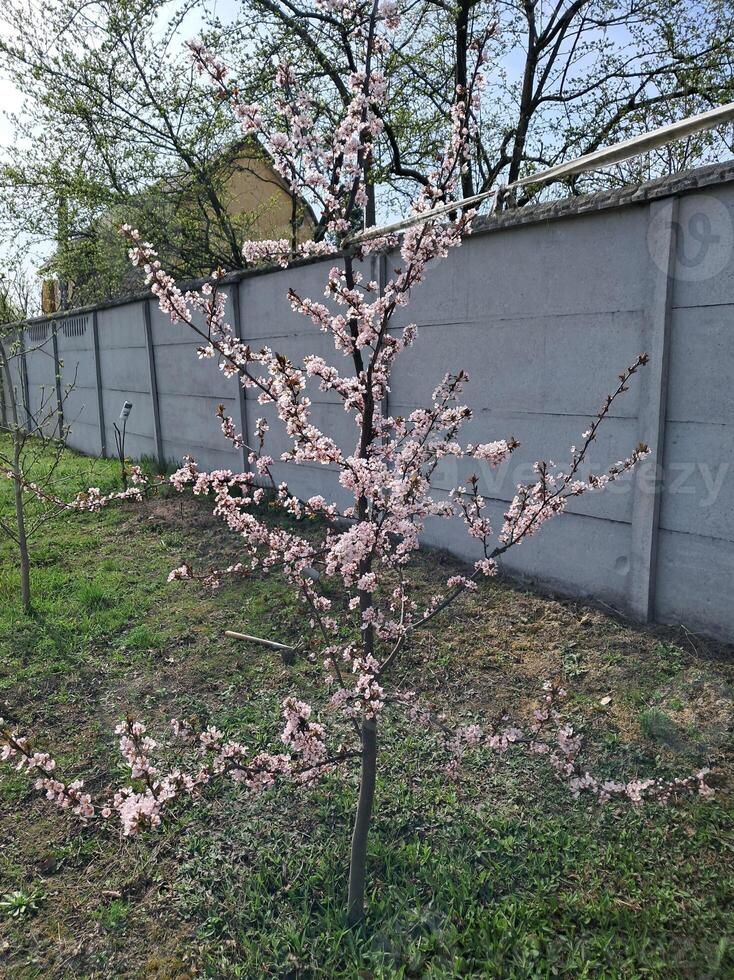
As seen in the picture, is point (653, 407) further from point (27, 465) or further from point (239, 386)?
point (27, 465)

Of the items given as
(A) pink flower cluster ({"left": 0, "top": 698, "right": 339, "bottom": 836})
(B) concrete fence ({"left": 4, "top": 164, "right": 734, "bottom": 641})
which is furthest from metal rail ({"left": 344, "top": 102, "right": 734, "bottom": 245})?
(A) pink flower cluster ({"left": 0, "top": 698, "right": 339, "bottom": 836})

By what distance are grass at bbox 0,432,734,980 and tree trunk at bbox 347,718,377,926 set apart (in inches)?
1.9

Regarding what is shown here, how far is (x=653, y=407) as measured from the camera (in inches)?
144

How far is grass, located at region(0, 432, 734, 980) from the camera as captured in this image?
215cm

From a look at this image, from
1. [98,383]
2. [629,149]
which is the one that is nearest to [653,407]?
[629,149]

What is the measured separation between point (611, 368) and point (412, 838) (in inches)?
102

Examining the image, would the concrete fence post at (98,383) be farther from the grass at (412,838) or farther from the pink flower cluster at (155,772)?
the pink flower cluster at (155,772)

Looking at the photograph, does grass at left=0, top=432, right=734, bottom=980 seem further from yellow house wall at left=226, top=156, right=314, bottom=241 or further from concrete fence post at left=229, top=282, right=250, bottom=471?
yellow house wall at left=226, top=156, right=314, bottom=241

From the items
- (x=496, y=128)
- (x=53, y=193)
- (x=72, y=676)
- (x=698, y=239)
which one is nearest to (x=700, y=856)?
(x=698, y=239)

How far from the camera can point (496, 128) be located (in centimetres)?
955

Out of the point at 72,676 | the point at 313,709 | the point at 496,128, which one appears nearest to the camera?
the point at 313,709

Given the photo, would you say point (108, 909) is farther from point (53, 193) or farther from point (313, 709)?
point (53, 193)

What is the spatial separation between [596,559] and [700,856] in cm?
191

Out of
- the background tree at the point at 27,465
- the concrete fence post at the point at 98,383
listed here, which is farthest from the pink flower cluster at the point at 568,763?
the concrete fence post at the point at 98,383
